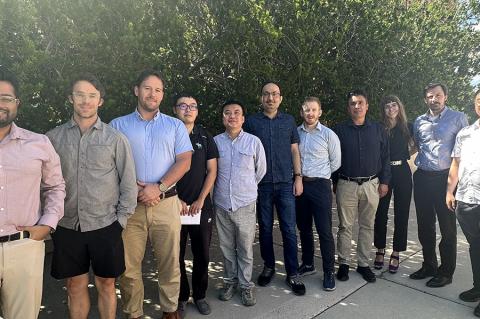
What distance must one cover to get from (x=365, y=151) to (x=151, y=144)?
7.62 ft

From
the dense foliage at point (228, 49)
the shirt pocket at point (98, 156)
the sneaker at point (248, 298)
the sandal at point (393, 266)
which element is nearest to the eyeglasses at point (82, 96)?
the shirt pocket at point (98, 156)

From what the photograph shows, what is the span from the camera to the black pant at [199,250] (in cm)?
363

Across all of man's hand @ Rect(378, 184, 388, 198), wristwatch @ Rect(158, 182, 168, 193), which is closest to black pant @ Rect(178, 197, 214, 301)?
wristwatch @ Rect(158, 182, 168, 193)

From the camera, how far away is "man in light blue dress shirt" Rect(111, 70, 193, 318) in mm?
3189

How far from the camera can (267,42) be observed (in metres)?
4.80

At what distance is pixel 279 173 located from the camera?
3955 millimetres

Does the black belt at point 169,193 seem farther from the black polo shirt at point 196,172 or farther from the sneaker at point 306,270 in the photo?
the sneaker at point 306,270

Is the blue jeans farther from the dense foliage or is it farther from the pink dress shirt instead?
the pink dress shirt

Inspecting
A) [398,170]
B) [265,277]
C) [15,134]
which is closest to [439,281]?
[398,170]

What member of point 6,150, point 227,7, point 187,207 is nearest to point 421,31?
point 227,7

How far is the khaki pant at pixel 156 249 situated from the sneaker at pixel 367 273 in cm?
217

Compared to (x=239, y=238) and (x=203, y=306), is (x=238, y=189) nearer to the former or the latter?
(x=239, y=238)

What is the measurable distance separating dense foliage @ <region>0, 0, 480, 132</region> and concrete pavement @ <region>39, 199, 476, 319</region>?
6.10ft

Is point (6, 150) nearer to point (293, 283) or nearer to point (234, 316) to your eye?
point (234, 316)
